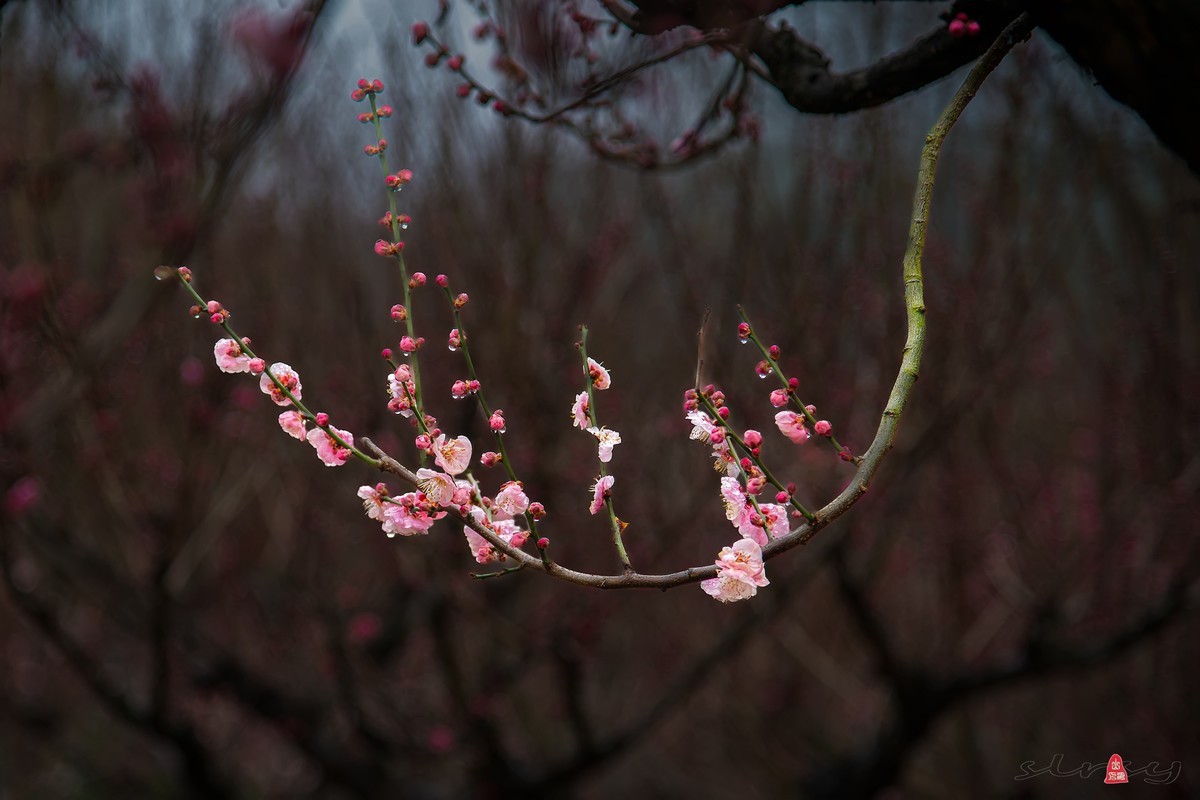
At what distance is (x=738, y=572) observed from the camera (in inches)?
54.3

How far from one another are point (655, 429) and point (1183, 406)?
2680mm

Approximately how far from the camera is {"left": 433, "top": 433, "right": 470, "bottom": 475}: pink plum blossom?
145cm

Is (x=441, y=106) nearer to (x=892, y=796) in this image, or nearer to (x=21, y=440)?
(x=21, y=440)

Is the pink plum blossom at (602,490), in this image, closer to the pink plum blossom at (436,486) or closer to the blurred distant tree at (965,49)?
the pink plum blossom at (436,486)

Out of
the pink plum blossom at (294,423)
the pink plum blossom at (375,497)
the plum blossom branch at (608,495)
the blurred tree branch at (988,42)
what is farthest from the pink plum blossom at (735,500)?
the blurred tree branch at (988,42)

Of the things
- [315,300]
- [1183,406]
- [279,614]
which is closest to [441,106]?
[315,300]

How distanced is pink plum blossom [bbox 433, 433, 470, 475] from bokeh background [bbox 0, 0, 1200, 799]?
7.17 ft

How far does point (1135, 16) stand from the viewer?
1417 mm

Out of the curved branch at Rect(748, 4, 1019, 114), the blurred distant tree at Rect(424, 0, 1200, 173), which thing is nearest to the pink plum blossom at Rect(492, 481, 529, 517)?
the blurred distant tree at Rect(424, 0, 1200, 173)

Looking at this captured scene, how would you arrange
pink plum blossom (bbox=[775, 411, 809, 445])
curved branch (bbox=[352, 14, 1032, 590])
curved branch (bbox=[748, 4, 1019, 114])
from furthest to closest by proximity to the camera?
curved branch (bbox=[748, 4, 1019, 114])
pink plum blossom (bbox=[775, 411, 809, 445])
curved branch (bbox=[352, 14, 1032, 590])

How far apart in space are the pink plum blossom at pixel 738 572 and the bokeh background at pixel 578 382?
2.50 m

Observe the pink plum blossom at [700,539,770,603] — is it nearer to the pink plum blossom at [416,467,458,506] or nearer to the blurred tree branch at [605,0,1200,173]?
the pink plum blossom at [416,467,458,506]

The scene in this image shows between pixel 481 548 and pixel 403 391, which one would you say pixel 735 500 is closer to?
→ pixel 481 548

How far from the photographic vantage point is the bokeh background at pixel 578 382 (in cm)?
448
